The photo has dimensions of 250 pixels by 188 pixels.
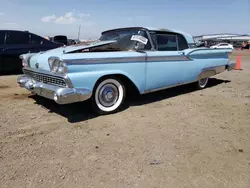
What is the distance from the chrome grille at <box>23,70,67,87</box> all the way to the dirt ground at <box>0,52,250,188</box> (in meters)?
0.59

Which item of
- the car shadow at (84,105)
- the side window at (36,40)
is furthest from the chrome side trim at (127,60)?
the side window at (36,40)

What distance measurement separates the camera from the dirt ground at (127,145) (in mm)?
2342

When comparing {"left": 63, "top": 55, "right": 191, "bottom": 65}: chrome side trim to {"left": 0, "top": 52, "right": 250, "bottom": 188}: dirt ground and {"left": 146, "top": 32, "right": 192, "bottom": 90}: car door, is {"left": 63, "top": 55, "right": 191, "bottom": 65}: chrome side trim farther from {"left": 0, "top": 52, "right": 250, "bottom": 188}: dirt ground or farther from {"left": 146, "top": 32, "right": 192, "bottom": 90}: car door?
{"left": 0, "top": 52, "right": 250, "bottom": 188}: dirt ground

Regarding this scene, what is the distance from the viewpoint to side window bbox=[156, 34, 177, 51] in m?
4.81

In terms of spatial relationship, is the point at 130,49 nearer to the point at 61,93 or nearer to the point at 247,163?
the point at 61,93

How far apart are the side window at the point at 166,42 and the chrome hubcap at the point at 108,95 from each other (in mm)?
1313

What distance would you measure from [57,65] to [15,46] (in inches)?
187

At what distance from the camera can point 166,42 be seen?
499cm

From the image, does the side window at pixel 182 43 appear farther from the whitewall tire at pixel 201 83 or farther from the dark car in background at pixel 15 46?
the dark car in background at pixel 15 46

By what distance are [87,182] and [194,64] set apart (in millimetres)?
4061

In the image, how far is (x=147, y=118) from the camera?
4.03 meters

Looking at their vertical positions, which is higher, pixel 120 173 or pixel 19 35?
pixel 19 35

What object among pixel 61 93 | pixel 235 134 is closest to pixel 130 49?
pixel 61 93

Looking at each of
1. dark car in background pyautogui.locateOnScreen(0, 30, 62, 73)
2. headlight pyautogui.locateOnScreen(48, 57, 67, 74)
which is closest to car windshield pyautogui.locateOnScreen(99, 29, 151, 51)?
headlight pyautogui.locateOnScreen(48, 57, 67, 74)
